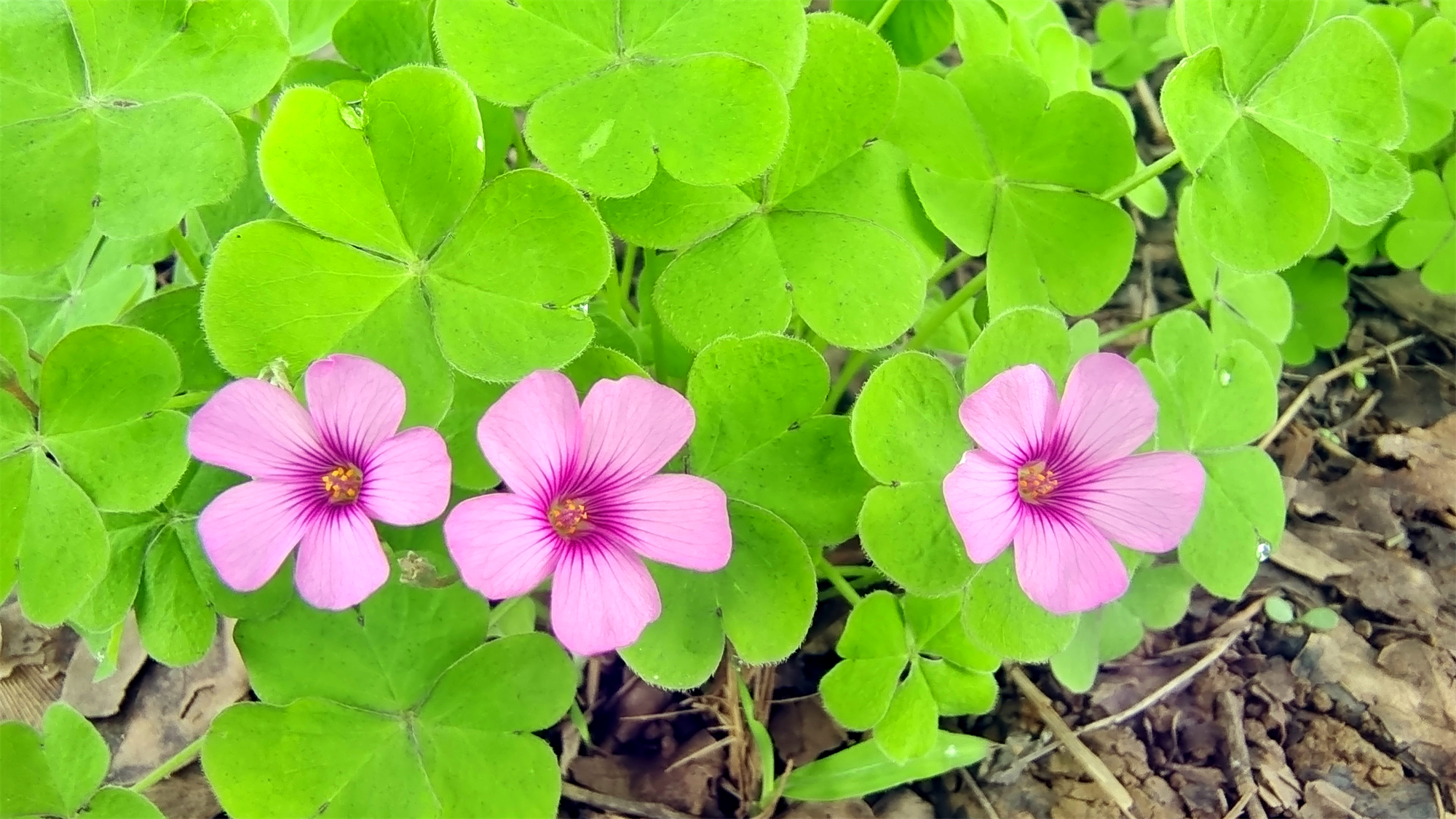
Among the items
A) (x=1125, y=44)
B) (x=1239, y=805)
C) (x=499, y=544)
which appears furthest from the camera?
(x=1125, y=44)

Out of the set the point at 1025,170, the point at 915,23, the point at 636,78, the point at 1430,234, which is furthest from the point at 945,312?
the point at 1430,234

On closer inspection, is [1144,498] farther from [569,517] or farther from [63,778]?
[63,778]

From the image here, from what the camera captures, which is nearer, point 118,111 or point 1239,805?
point 118,111

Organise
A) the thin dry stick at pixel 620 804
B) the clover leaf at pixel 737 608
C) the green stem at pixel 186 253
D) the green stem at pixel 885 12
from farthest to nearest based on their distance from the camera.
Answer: the thin dry stick at pixel 620 804 < the green stem at pixel 885 12 < the green stem at pixel 186 253 < the clover leaf at pixel 737 608

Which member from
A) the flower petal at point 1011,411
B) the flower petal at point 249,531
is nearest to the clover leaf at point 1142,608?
the flower petal at point 1011,411

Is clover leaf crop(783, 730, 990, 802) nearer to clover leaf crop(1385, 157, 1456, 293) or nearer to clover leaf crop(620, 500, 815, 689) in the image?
clover leaf crop(620, 500, 815, 689)

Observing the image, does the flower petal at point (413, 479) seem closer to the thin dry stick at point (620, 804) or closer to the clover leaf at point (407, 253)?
the clover leaf at point (407, 253)

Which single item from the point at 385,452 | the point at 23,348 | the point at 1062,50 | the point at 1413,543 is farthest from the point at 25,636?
the point at 1413,543
